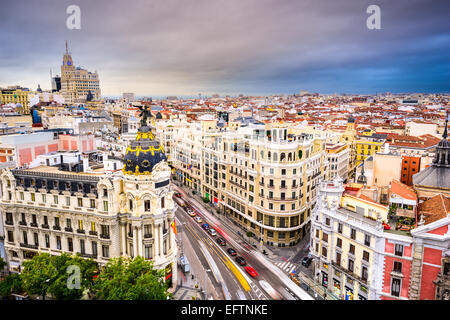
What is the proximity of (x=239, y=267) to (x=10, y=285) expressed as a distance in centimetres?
3547

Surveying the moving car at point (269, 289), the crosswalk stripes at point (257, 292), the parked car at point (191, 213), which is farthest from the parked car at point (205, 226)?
the moving car at point (269, 289)

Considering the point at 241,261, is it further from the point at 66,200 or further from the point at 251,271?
the point at 66,200

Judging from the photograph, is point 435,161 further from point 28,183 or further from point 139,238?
point 28,183

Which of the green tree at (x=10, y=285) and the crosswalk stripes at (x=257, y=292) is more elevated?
the green tree at (x=10, y=285)

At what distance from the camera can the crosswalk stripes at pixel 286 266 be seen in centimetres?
5824

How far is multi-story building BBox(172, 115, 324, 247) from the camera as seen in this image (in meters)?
66.0

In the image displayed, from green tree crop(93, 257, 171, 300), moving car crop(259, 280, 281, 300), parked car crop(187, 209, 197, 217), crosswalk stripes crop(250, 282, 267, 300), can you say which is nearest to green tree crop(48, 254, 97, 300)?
green tree crop(93, 257, 171, 300)

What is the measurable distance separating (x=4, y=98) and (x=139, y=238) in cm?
17525

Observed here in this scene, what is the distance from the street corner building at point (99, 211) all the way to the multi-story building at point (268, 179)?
25028 millimetres

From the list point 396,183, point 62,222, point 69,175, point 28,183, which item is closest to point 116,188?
point 69,175

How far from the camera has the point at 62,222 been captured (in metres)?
48.9

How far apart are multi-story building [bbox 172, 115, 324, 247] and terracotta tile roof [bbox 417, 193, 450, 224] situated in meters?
24.5

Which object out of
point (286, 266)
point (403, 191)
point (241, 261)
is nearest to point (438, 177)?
point (403, 191)
